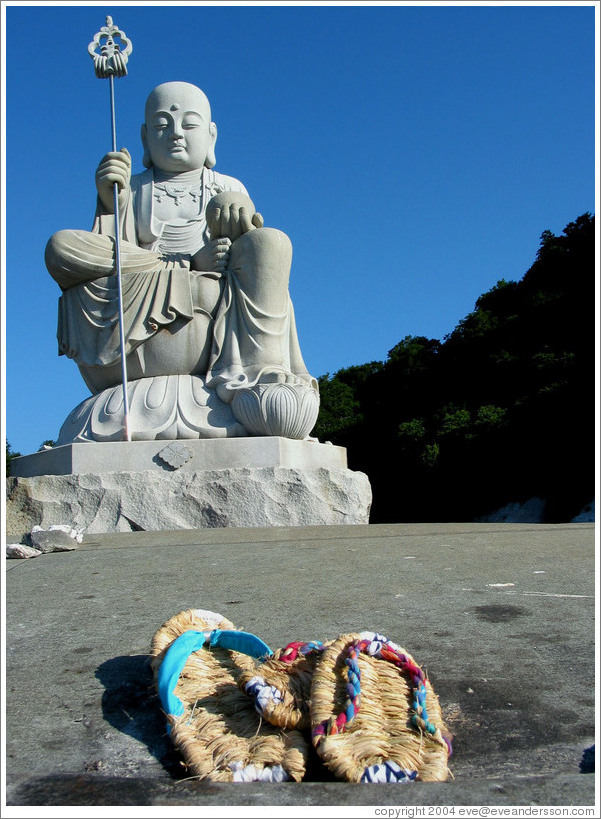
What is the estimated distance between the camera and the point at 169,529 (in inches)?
228

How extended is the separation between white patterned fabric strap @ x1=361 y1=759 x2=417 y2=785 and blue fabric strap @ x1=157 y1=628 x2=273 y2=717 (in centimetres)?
45

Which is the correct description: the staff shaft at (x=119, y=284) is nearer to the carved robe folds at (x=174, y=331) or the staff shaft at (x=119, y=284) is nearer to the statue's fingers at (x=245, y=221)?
the carved robe folds at (x=174, y=331)

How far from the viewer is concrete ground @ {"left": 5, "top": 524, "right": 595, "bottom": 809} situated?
4.35ft

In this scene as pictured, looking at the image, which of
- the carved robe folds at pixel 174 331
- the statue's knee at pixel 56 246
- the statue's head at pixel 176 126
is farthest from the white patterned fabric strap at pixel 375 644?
the statue's head at pixel 176 126

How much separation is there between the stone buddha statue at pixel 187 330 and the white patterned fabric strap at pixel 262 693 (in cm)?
465

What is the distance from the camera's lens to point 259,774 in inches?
54.9

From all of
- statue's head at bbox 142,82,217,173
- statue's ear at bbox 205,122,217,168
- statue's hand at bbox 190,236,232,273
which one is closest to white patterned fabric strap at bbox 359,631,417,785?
statue's hand at bbox 190,236,232,273

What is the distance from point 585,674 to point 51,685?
1301 mm

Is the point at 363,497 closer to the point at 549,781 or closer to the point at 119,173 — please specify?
the point at 119,173

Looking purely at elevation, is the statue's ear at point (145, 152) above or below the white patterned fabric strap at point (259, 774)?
above

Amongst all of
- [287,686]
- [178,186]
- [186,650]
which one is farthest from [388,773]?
[178,186]

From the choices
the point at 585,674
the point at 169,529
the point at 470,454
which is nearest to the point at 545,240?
the point at 470,454

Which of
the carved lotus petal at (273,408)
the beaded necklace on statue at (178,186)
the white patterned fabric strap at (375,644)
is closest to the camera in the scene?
the white patterned fabric strap at (375,644)

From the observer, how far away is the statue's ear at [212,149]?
27.2 feet
